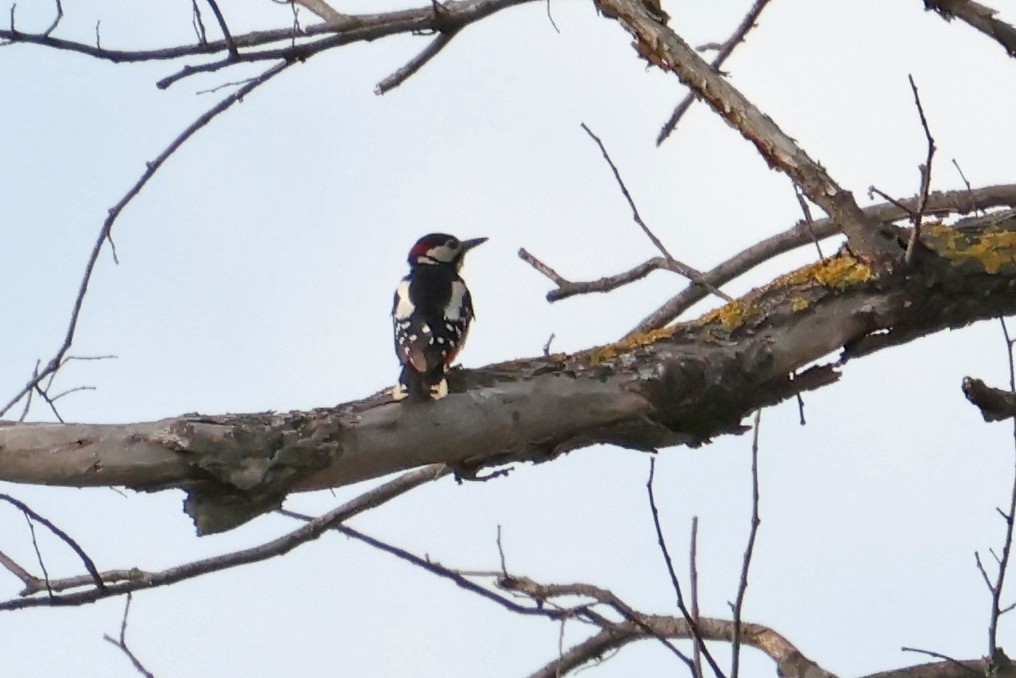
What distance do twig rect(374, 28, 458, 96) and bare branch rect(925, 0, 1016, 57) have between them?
136cm

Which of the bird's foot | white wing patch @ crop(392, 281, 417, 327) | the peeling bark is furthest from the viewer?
white wing patch @ crop(392, 281, 417, 327)

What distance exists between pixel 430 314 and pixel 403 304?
0.25 m

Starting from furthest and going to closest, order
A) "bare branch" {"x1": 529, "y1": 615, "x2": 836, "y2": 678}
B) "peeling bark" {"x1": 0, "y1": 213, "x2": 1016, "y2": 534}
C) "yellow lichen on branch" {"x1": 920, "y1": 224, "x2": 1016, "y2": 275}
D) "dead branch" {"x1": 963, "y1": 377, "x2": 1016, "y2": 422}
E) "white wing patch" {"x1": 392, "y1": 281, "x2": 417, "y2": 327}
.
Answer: "white wing patch" {"x1": 392, "y1": 281, "x2": 417, "y2": 327} → "bare branch" {"x1": 529, "y1": 615, "x2": 836, "y2": 678} → "yellow lichen on branch" {"x1": 920, "y1": 224, "x2": 1016, "y2": 275} → "dead branch" {"x1": 963, "y1": 377, "x2": 1016, "y2": 422} → "peeling bark" {"x1": 0, "y1": 213, "x2": 1016, "y2": 534}

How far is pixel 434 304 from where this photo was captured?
12.3 feet

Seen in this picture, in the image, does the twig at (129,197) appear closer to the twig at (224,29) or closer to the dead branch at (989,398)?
the twig at (224,29)

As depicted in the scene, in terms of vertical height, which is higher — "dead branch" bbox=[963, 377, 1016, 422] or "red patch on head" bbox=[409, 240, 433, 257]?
"red patch on head" bbox=[409, 240, 433, 257]

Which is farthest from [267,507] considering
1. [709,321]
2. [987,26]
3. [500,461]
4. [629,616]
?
[987,26]

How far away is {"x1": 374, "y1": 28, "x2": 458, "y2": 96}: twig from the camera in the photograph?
371 cm

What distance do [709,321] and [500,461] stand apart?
1.98 ft

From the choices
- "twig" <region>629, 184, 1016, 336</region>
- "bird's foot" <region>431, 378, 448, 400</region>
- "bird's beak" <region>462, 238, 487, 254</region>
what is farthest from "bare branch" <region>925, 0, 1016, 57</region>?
"bird's beak" <region>462, 238, 487, 254</region>

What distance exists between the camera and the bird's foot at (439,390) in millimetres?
2596

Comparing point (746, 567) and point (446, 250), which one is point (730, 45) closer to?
point (446, 250)

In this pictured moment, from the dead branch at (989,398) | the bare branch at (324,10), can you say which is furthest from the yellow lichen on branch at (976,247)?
the bare branch at (324,10)

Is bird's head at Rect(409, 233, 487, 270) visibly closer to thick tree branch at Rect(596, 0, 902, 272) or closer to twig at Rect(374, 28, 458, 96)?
twig at Rect(374, 28, 458, 96)
